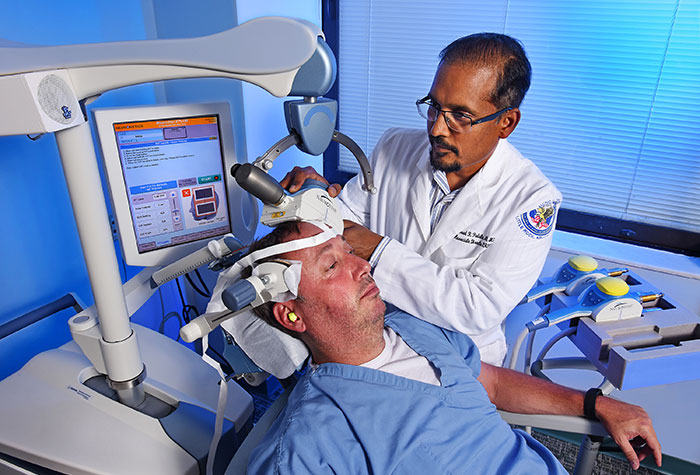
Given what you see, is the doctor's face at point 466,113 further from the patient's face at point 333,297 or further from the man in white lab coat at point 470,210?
the patient's face at point 333,297

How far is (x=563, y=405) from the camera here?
120cm

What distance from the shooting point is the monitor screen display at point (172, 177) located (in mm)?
1085

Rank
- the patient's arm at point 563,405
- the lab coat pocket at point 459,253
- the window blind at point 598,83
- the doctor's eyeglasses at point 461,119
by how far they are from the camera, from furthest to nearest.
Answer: the window blind at point 598,83 → the lab coat pocket at point 459,253 → the doctor's eyeglasses at point 461,119 → the patient's arm at point 563,405

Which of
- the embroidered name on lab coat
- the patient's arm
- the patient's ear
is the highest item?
the embroidered name on lab coat

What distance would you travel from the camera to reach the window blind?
1.70 metres

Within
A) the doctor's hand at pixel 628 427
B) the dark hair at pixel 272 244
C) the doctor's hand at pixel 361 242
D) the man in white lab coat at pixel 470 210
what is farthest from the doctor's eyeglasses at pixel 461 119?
the doctor's hand at pixel 628 427

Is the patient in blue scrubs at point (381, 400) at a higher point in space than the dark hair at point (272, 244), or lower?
lower

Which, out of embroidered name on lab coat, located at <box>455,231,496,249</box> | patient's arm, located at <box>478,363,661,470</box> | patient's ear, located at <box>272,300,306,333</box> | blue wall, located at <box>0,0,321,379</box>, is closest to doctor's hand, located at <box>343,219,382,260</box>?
patient's ear, located at <box>272,300,306,333</box>

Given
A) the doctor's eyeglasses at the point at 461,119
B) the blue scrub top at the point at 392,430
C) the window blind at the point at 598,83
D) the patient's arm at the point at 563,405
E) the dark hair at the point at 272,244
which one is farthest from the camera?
the window blind at the point at 598,83

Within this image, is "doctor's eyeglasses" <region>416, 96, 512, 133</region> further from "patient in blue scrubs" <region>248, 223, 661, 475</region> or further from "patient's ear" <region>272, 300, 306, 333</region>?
"patient's ear" <region>272, 300, 306, 333</region>

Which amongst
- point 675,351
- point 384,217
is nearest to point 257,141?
point 384,217

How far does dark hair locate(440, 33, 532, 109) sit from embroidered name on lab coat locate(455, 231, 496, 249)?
366 mm

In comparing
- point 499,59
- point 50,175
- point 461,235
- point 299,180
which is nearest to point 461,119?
point 499,59

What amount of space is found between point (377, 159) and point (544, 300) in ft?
2.39
